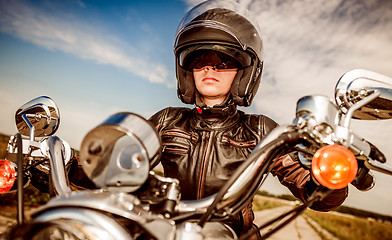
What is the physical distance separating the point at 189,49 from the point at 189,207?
1.30m

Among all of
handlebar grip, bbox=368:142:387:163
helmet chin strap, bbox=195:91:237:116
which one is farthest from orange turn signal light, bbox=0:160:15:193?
handlebar grip, bbox=368:142:387:163

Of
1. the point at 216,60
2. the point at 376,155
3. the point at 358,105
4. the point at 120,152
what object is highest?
the point at 216,60

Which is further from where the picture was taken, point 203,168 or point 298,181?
point 203,168

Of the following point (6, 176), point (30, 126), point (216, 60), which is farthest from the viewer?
point (216, 60)

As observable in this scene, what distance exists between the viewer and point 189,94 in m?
2.18

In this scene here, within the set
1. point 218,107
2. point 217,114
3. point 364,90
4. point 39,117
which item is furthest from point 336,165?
point 39,117

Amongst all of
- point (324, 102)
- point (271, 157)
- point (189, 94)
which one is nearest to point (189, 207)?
point (271, 157)

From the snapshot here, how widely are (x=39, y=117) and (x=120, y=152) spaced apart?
36.5 inches

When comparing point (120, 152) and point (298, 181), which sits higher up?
point (120, 152)

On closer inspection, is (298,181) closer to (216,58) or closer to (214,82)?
(214,82)

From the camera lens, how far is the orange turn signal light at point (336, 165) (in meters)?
0.74

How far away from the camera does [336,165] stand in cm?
74

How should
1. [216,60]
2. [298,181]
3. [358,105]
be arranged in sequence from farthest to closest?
[216,60]
[298,181]
[358,105]

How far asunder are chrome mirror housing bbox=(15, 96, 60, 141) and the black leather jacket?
76cm
